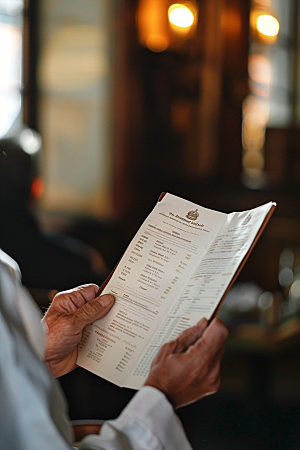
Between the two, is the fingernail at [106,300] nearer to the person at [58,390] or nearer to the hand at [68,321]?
the hand at [68,321]

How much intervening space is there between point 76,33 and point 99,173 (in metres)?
0.92

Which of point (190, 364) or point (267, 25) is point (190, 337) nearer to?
point (190, 364)

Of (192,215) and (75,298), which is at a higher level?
(192,215)

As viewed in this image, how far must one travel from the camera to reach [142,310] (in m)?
0.93

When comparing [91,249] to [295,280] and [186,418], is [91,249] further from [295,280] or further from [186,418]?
[186,418]

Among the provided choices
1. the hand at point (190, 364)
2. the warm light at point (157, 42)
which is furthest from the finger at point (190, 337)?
the warm light at point (157, 42)

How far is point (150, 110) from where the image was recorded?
3.52 metres

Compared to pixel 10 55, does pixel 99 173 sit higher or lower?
lower

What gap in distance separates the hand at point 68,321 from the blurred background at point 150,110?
7.45 ft

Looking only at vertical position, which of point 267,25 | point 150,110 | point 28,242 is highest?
point 267,25

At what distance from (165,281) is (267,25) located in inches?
119

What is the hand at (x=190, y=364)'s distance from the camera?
2.55ft

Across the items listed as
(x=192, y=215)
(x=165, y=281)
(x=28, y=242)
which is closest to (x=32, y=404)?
(x=165, y=281)

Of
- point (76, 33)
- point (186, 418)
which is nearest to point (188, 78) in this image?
point (76, 33)
